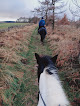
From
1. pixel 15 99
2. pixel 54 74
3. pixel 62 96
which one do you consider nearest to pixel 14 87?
pixel 15 99

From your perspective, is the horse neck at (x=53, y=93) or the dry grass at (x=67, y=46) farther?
the dry grass at (x=67, y=46)

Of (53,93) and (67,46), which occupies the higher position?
(67,46)

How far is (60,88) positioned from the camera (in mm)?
1275

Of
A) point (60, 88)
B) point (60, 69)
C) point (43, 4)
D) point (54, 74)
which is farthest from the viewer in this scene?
point (43, 4)

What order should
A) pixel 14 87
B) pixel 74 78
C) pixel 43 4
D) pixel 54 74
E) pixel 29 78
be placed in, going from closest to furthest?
pixel 54 74 < pixel 14 87 < pixel 74 78 < pixel 29 78 < pixel 43 4

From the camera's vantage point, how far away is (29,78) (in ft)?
11.1

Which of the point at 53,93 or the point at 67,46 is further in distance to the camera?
the point at 67,46

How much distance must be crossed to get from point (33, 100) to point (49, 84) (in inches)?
60.9

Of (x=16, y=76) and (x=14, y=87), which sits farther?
(x=16, y=76)

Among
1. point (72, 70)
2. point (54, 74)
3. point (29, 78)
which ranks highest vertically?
point (54, 74)

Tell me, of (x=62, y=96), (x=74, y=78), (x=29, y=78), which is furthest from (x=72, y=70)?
(x=62, y=96)

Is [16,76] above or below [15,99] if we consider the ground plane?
above

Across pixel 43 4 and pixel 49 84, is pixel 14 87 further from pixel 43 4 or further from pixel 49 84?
pixel 43 4

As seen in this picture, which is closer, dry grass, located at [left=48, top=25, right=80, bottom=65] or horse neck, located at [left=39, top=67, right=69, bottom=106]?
horse neck, located at [left=39, top=67, right=69, bottom=106]
